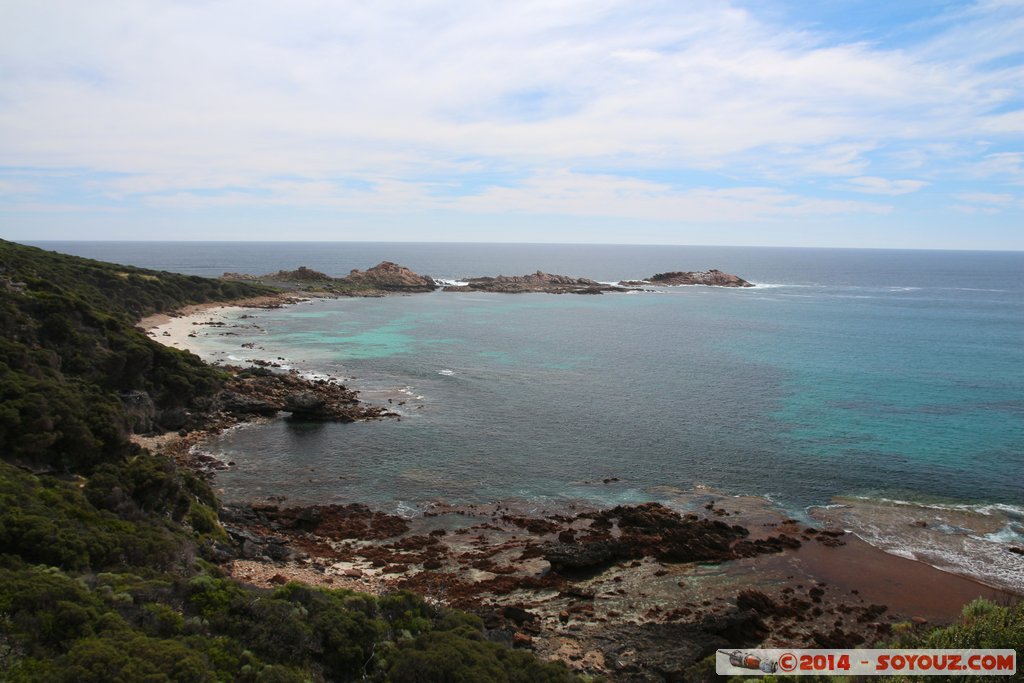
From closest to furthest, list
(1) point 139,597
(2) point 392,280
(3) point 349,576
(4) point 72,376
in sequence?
(1) point 139,597 < (3) point 349,576 < (4) point 72,376 < (2) point 392,280

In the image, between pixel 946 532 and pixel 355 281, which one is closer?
pixel 946 532

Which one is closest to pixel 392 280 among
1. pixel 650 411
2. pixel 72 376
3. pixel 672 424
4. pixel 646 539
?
pixel 650 411

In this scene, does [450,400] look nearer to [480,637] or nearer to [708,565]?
[708,565]

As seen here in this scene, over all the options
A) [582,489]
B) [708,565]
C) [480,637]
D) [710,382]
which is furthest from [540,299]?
[480,637]

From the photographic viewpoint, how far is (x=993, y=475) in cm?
4125

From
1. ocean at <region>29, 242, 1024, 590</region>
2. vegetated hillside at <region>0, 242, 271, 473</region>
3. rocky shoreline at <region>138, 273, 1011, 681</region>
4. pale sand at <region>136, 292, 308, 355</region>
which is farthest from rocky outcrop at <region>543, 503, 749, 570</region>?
pale sand at <region>136, 292, 308, 355</region>

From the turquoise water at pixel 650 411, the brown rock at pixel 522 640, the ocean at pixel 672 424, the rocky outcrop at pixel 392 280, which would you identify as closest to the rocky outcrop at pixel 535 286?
the rocky outcrop at pixel 392 280

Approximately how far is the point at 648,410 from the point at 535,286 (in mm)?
113965

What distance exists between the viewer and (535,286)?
168125 millimetres

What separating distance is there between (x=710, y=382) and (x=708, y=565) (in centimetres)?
3764

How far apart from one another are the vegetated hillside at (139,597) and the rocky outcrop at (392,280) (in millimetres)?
122407

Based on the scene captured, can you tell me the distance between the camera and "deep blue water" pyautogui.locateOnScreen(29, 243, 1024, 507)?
134 ft

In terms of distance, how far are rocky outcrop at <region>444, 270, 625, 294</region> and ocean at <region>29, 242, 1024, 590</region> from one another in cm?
5820

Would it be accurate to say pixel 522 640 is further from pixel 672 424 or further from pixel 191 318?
pixel 191 318
